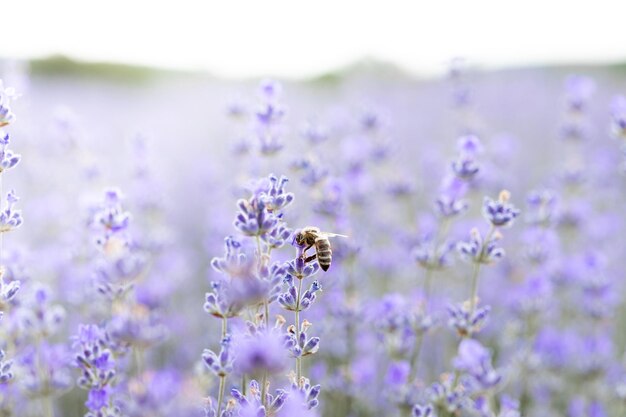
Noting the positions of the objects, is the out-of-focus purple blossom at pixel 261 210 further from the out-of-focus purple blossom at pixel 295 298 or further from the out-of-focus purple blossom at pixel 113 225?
the out-of-focus purple blossom at pixel 113 225

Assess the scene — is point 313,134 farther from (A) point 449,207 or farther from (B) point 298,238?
(B) point 298,238

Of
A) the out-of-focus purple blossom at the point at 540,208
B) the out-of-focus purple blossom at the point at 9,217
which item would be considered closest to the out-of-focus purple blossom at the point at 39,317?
the out-of-focus purple blossom at the point at 9,217

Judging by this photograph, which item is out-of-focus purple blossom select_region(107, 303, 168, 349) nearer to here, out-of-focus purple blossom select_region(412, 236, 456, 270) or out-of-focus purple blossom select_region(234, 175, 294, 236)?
out-of-focus purple blossom select_region(234, 175, 294, 236)

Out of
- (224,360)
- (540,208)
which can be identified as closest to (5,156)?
(224,360)

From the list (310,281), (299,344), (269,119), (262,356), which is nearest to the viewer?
(262,356)

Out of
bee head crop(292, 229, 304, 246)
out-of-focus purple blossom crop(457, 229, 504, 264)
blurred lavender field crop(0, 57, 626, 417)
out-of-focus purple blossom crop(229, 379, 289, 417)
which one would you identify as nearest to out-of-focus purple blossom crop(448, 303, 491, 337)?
blurred lavender field crop(0, 57, 626, 417)

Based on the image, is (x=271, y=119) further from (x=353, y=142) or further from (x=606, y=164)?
(x=606, y=164)

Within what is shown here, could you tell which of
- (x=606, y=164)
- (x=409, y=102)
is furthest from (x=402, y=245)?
(x=409, y=102)

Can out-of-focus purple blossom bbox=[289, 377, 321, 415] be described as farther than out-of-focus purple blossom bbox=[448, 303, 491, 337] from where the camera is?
No

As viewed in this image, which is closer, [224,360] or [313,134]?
[224,360]
